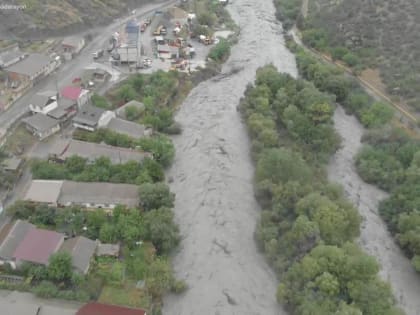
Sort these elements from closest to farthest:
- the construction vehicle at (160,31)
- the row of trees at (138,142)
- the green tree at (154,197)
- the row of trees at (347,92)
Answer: the green tree at (154,197), the row of trees at (138,142), the row of trees at (347,92), the construction vehicle at (160,31)

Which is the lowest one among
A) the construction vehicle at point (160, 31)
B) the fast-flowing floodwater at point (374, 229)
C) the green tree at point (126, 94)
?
the fast-flowing floodwater at point (374, 229)

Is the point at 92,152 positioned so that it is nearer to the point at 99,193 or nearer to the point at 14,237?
the point at 99,193

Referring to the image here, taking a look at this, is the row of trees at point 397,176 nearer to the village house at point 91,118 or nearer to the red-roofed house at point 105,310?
the red-roofed house at point 105,310

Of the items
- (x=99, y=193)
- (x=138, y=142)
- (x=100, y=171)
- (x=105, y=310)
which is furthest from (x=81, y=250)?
(x=138, y=142)

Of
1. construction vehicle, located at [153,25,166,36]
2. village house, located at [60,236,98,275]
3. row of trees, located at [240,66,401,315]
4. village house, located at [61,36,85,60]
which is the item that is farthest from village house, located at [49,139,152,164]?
construction vehicle, located at [153,25,166,36]

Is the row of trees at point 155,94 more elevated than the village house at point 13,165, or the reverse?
the row of trees at point 155,94

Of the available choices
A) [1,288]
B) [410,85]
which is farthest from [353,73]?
[1,288]

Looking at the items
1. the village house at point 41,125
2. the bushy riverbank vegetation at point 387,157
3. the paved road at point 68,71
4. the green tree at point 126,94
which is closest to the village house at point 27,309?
the village house at point 41,125
